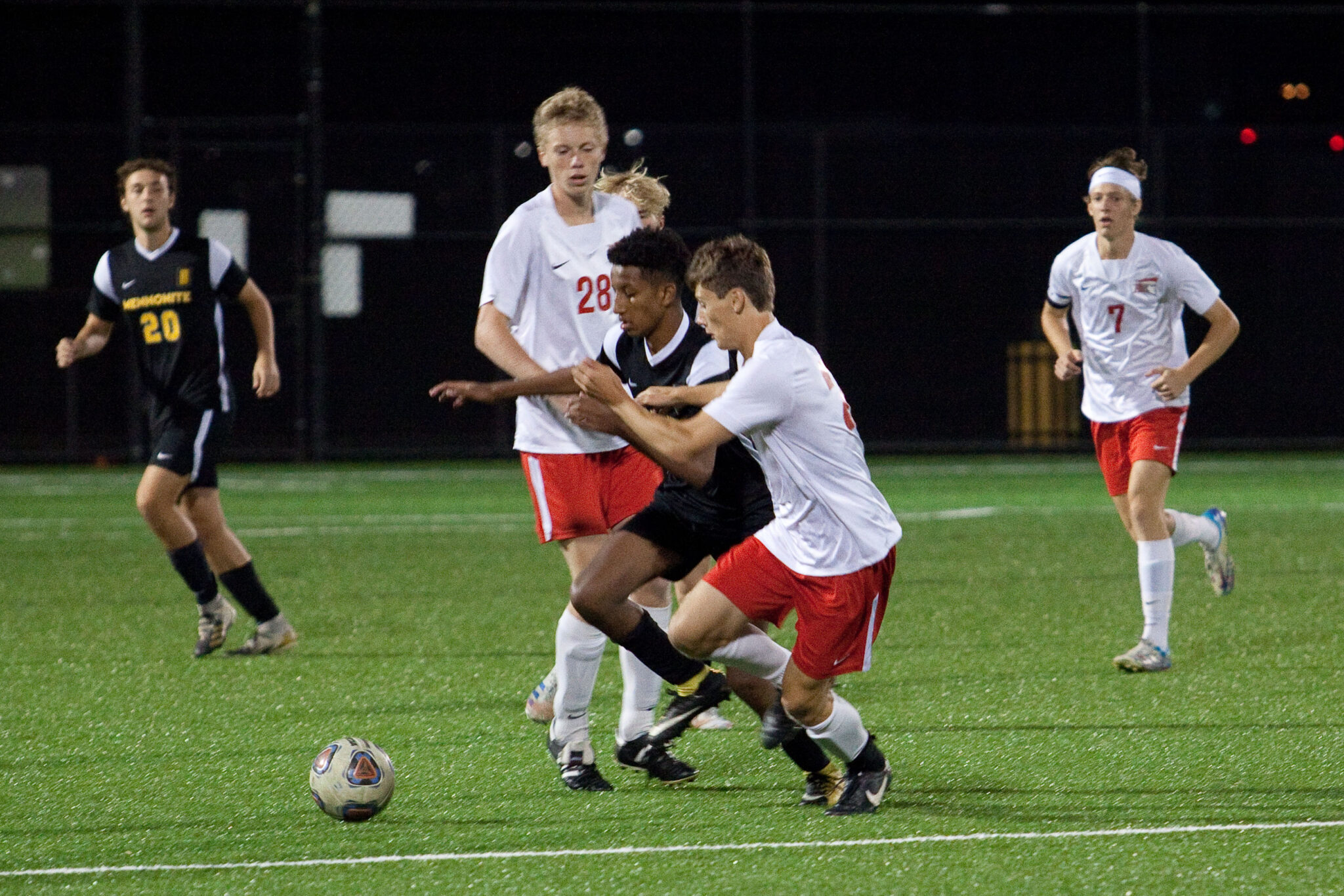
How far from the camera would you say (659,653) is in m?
4.36

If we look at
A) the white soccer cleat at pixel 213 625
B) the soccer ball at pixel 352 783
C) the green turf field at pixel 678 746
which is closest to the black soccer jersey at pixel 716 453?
the green turf field at pixel 678 746

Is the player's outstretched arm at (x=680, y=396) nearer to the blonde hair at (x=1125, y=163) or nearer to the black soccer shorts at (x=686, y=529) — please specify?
the black soccer shorts at (x=686, y=529)

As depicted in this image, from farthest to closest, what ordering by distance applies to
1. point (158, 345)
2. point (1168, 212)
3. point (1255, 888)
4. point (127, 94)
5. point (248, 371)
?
point (1168, 212) → point (248, 371) → point (127, 94) → point (158, 345) → point (1255, 888)

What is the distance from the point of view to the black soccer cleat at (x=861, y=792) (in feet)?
Answer: 13.6

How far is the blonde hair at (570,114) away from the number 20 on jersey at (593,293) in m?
0.41

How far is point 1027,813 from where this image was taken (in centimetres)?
417

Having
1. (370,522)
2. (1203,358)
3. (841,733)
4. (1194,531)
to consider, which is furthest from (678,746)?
(370,522)

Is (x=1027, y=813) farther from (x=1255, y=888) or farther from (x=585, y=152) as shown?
(x=585, y=152)

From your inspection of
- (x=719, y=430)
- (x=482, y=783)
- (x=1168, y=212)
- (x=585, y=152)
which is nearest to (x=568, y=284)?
(x=585, y=152)

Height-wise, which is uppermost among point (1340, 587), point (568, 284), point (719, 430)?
point (568, 284)

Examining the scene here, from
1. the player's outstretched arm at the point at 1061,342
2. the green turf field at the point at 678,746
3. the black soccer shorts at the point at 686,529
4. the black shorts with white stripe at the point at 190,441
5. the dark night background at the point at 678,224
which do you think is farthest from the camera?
the dark night background at the point at 678,224

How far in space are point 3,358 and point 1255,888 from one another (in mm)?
16730

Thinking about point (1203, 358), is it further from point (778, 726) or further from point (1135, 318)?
point (778, 726)

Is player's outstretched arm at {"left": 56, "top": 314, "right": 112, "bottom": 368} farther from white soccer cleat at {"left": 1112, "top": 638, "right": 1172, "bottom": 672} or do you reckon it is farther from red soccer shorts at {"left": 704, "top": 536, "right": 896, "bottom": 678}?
white soccer cleat at {"left": 1112, "top": 638, "right": 1172, "bottom": 672}
